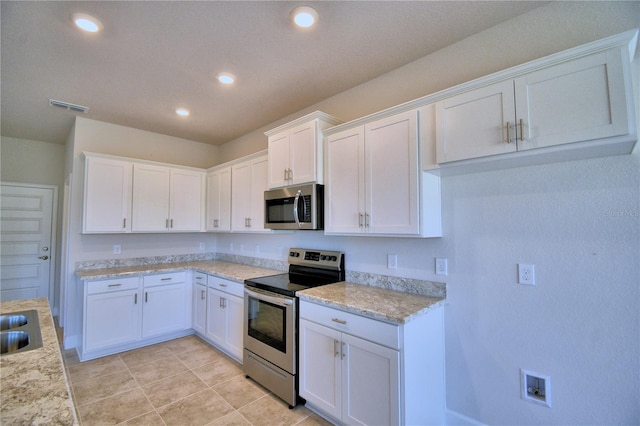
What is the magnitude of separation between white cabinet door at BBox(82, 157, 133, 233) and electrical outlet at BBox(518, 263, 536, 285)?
412cm

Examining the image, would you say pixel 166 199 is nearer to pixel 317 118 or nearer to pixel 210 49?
pixel 210 49

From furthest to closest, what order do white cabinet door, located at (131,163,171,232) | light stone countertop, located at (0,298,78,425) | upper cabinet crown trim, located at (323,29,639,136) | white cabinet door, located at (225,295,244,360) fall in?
white cabinet door, located at (131,163,171,232), white cabinet door, located at (225,295,244,360), upper cabinet crown trim, located at (323,29,639,136), light stone countertop, located at (0,298,78,425)

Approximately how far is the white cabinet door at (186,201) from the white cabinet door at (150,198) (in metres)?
0.08

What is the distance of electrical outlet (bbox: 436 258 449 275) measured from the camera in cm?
218

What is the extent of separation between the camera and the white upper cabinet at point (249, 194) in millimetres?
3443

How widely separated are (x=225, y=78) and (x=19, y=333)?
91.3 inches

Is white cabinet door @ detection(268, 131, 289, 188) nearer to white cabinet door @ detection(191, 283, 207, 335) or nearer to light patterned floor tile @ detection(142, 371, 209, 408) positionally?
white cabinet door @ detection(191, 283, 207, 335)

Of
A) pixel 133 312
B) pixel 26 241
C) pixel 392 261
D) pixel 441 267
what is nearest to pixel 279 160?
pixel 392 261

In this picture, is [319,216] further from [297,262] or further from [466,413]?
[466,413]

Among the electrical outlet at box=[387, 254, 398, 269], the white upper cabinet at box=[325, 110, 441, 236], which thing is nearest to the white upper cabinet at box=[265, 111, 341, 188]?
the white upper cabinet at box=[325, 110, 441, 236]

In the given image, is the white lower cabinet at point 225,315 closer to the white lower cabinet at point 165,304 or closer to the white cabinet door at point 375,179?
the white lower cabinet at point 165,304

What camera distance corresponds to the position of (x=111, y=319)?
3.36 m

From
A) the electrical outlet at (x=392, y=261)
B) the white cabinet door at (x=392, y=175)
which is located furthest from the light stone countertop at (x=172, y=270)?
the white cabinet door at (x=392, y=175)

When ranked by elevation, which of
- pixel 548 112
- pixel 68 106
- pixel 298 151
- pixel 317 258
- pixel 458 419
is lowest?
pixel 458 419
